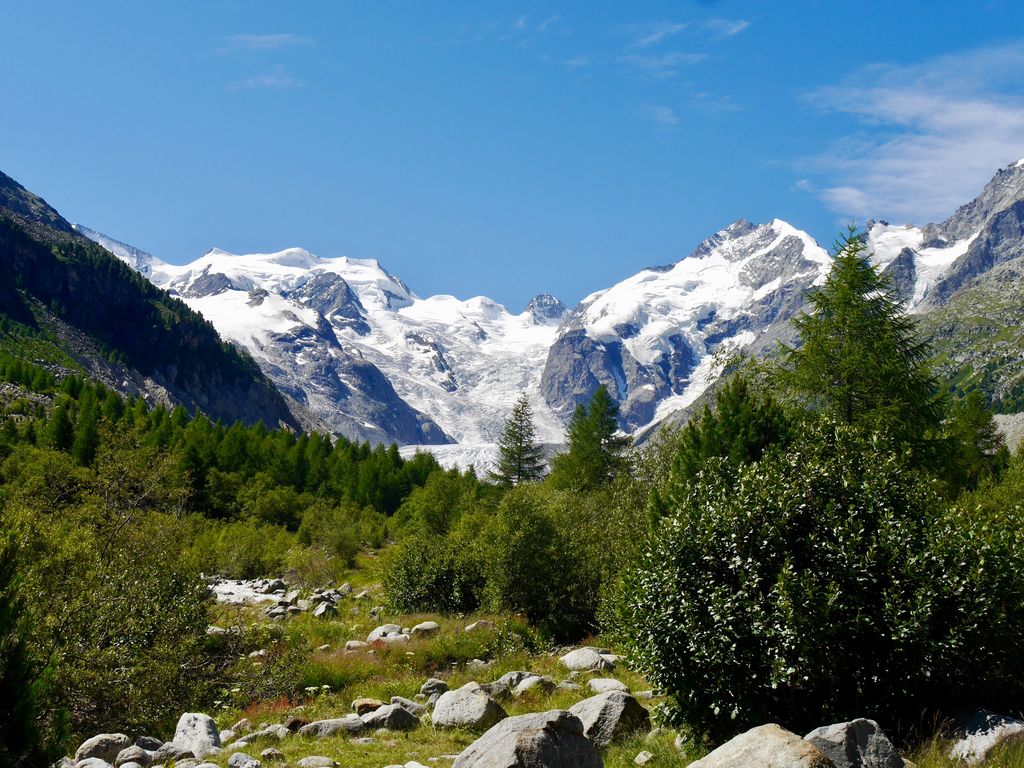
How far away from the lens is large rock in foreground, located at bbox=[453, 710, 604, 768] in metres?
10.5

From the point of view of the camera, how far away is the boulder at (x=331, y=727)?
53.2 feet

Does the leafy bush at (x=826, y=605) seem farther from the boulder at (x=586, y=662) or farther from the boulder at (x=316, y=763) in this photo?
the boulder at (x=586, y=662)

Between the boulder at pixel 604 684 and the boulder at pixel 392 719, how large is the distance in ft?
16.0

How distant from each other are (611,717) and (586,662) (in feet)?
28.6

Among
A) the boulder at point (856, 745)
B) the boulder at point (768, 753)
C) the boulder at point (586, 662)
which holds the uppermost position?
the boulder at point (768, 753)

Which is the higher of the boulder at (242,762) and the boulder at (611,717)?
the boulder at (242,762)

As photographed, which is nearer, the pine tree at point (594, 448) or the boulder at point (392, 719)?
the boulder at point (392, 719)

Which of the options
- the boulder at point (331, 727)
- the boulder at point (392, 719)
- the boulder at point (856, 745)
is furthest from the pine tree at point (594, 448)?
the boulder at point (856, 745)

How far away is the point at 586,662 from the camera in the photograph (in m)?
23.2

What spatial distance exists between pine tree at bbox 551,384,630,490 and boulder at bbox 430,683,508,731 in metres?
51.4

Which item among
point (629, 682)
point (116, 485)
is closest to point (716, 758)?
point (629, 682)

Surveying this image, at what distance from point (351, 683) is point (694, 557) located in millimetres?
13352

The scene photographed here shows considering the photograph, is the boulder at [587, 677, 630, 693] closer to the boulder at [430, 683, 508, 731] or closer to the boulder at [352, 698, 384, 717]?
the boulder at [430, 683, 508, 731]

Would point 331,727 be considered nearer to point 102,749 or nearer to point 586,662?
point 102,749
